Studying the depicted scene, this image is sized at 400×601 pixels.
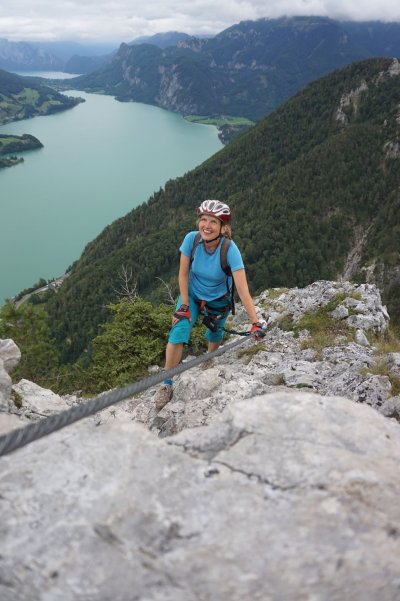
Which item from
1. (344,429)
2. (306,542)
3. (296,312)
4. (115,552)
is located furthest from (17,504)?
(296,312)

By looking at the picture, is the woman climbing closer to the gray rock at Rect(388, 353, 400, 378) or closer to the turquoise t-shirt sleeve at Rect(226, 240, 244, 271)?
the turquoise t-shirt sleeve at Rect(226, 240, 244, 271)

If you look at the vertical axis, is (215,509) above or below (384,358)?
above

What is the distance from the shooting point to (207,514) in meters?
2.35

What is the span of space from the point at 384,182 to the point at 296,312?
13706 centimetres

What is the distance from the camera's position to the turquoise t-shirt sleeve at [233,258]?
6016mm

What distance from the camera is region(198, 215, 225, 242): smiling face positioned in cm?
582

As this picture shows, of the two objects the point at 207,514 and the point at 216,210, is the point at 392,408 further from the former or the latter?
the point at 207,514

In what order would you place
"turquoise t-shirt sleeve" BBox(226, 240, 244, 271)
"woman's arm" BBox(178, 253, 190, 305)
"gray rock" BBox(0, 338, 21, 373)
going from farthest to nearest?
"gray rock" BBox(0, 338, 21, 373), "woman's arm" BBox(178, 253, 190, 305), "turquoise t-shirt sleeve" BBox(226, 240, 244, 271)

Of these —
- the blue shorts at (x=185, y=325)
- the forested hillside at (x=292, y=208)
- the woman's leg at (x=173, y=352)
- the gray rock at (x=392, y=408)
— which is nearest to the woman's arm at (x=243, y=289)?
the blue shorts at (x=185, y=325)

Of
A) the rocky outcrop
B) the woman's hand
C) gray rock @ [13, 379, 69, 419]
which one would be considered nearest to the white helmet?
the woman's hand

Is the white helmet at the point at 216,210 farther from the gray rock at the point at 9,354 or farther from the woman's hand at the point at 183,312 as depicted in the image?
the gray rock at the point at 9,354

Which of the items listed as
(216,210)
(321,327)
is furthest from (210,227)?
(321,327)

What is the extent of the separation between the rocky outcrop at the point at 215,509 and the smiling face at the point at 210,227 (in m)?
3.16

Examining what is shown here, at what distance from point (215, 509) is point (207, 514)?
0.05 m
